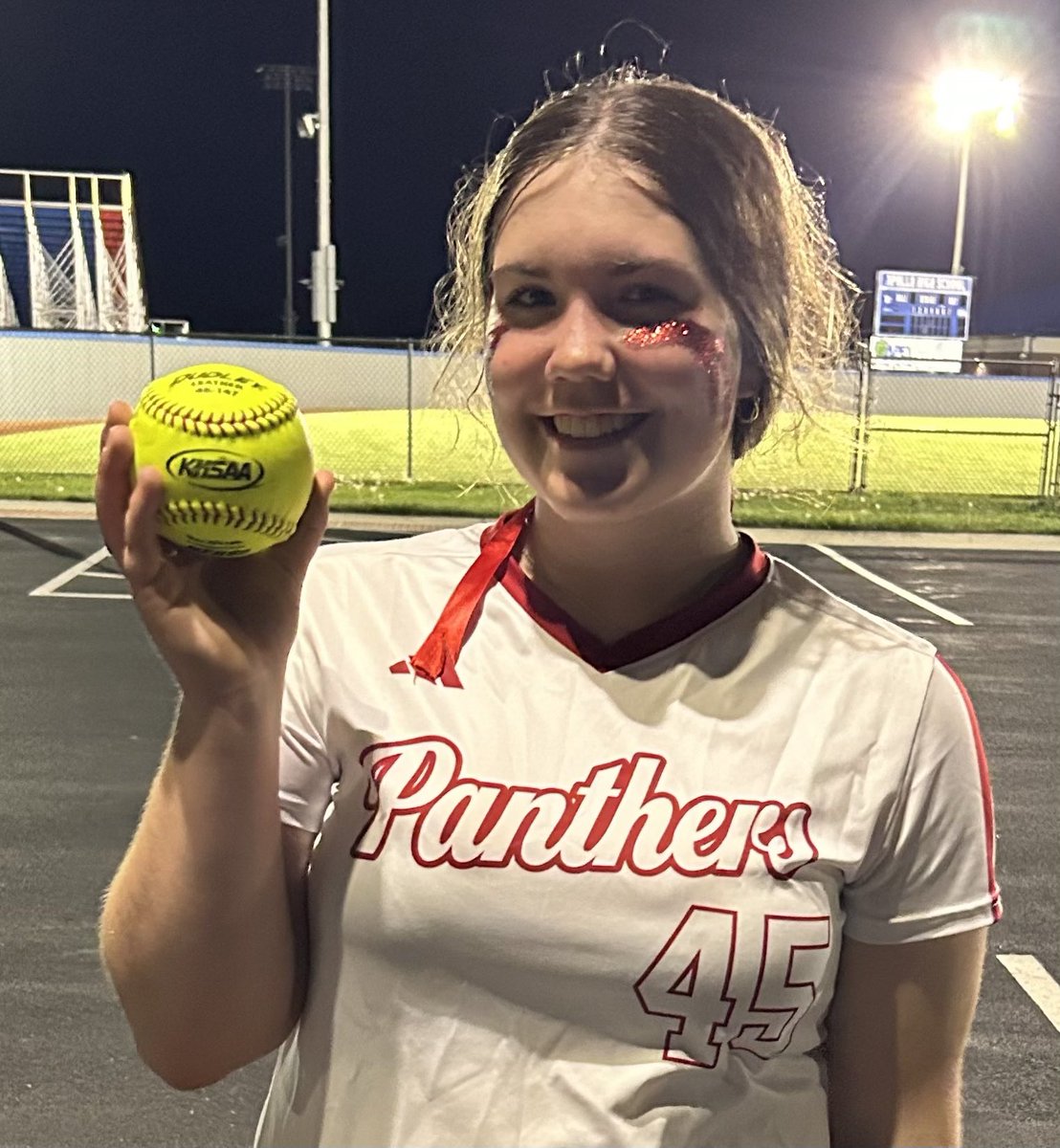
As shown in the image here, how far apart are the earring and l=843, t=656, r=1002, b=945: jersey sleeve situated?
18.7 inches

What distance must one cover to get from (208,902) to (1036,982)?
11.0 feet

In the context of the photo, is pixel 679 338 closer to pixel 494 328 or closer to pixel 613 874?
pixel 494 328

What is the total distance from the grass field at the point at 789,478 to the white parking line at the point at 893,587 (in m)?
0.81

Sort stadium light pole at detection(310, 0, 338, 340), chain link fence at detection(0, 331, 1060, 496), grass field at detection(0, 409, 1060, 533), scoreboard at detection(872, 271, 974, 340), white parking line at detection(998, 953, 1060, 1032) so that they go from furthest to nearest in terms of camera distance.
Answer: scoreboard at detection(872, 271, 974, 340), stadium light pole at detection(310, 0, 338, 340), chain link fence at detection(0, 331, 1060, 496), grass field at detection(0, 409, 1060, 533), white parking line at detection(998, 953, 1060, 1032)

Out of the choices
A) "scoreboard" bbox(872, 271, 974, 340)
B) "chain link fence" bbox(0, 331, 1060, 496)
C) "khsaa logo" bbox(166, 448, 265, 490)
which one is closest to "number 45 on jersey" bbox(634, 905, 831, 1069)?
"khsaa logo" bbox(166, 448, 265, 490)

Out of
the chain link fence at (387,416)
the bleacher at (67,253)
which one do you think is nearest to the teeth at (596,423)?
the chain link fence at (387,416)

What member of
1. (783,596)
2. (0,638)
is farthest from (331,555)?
(0,638)

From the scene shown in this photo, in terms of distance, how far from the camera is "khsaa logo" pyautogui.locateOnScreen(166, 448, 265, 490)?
149 cm

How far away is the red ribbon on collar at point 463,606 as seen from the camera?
1410mm

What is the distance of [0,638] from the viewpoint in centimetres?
765

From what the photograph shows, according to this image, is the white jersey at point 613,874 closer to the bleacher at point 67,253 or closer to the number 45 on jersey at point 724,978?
the number 45 on jersey at point 724,978

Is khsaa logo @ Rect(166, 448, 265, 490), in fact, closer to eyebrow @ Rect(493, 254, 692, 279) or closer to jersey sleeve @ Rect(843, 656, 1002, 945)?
eyebrow @ Rect(493, 254, 692, 279)

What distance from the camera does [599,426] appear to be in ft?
4.37

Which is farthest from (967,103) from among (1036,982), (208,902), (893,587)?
(208,902)
